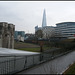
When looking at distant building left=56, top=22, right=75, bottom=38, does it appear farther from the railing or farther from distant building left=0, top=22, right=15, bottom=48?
the railing

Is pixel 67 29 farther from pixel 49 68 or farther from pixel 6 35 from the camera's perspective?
pixel 49 68

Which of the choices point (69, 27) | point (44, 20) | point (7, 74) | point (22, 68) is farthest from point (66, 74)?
point (44, 20)

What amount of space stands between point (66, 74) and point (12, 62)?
13.4 ft

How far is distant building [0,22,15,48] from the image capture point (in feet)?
73.5

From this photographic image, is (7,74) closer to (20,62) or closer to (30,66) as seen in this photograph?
(20,62)

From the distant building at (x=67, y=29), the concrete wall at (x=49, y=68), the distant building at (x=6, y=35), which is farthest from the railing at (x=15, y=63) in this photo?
the distant building at (x=67, y=29)

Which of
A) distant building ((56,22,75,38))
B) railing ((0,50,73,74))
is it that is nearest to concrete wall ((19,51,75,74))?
railing ((0,50,73,74))

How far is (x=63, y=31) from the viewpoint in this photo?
111 metres

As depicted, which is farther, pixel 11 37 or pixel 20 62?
pixel 11 37

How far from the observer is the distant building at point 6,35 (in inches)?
883


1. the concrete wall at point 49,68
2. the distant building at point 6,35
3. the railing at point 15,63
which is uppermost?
the distant building at point 6,35

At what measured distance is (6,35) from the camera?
23.5 metres

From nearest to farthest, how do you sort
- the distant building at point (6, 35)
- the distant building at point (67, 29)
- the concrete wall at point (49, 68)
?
the concrete wall at point (49, 68)
the distant building at point (6, 35)
the distant building at point (67, 29)

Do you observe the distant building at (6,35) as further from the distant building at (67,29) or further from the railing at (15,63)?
the distant building at (67,29)
